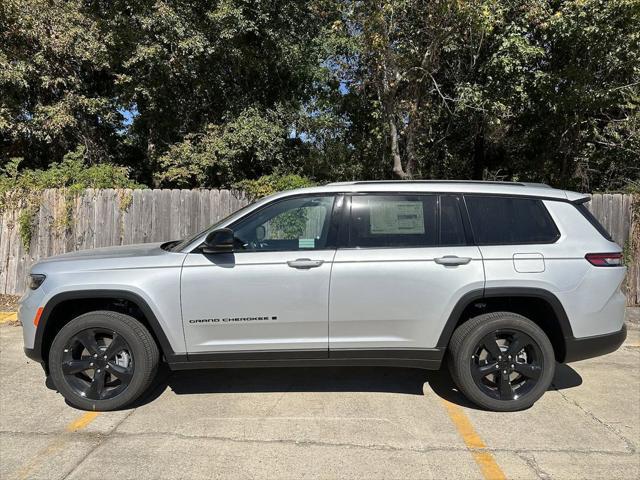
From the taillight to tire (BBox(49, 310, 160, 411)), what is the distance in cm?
362

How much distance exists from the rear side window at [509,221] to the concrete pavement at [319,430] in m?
1.46

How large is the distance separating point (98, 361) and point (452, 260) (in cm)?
299

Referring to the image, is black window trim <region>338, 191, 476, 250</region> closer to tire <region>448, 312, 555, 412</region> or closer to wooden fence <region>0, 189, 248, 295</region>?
tire <region>448, 312, 555, 412</region>

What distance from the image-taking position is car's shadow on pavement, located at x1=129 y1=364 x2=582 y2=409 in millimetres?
4562

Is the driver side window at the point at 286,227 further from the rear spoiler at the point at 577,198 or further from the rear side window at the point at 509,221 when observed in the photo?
the rear spoiler at the point at 577,198

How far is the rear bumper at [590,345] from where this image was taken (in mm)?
4035

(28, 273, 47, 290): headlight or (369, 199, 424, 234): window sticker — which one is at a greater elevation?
(369, 199, 424, 234): window sticker

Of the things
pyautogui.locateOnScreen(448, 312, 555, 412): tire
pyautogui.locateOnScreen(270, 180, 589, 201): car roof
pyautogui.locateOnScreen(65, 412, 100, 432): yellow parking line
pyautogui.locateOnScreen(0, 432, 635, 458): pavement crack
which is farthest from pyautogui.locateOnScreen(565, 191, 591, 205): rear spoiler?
pyautogui.locateOnScreen(65, 412, 100, 432): yellow parking line

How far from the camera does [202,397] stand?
4.41 meters

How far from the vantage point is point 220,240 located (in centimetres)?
394

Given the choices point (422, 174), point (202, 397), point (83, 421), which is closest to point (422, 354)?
point (202, 397)

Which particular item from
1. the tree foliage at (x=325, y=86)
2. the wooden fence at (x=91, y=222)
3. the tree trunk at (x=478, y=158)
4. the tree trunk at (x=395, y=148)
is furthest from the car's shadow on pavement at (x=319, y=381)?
the tree trunk at (x=478, y=158)

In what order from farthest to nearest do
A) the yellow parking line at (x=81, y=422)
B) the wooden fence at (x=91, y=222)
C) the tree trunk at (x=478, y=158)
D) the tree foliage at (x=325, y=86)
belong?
the tree trunk at (x=478, y=158) → the tree foliage at (x=325, y=86) → the wooden fence at (x=91, y=222) → the yellow parking line at (x=81, y=422)

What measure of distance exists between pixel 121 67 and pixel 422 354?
395 inches
